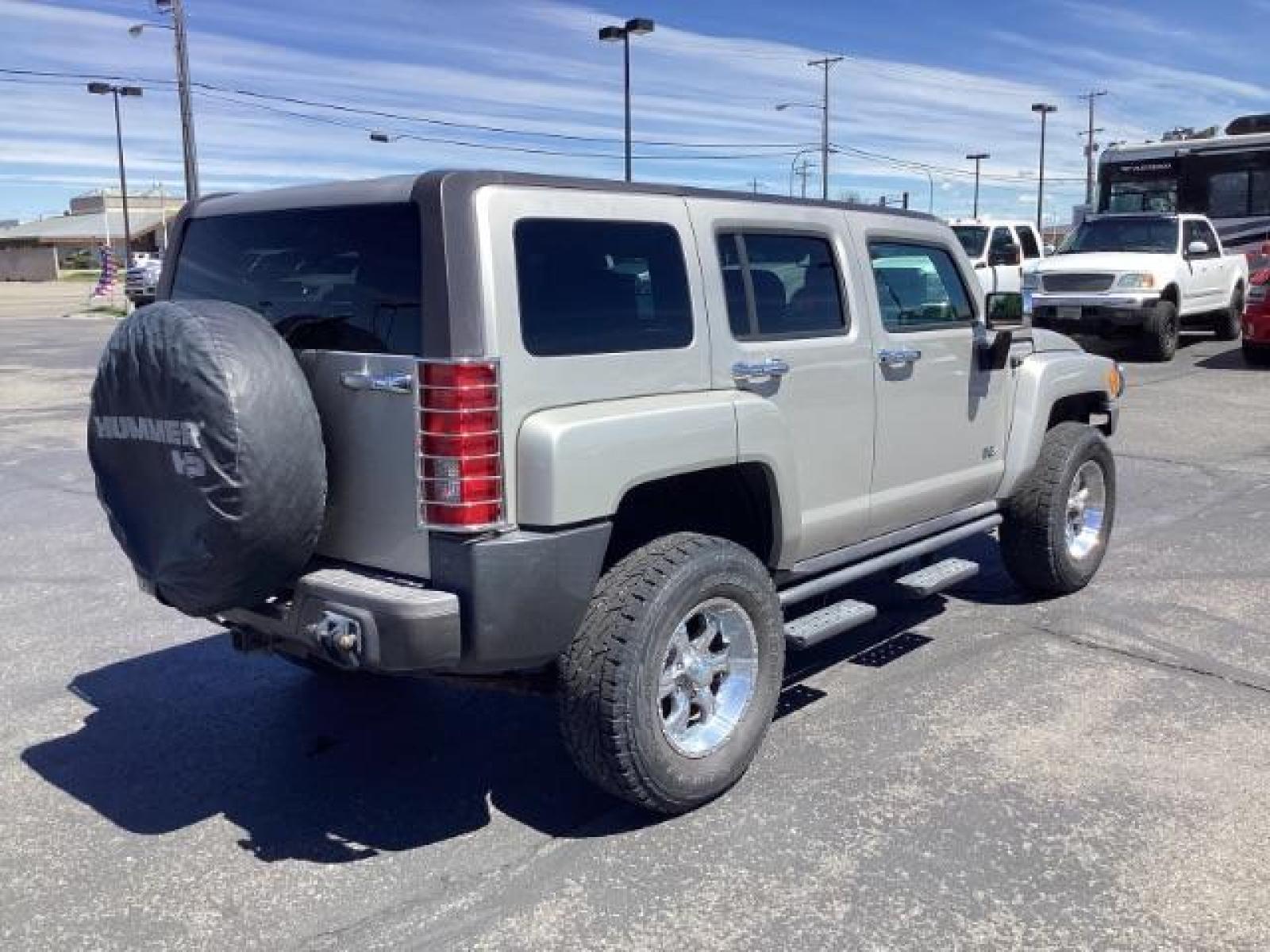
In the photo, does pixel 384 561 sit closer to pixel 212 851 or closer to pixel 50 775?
pixel 212 851

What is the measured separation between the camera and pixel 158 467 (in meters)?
3.35

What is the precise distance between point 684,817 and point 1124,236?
53.3ft

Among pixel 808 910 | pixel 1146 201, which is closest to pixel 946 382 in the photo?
pixel 808 910

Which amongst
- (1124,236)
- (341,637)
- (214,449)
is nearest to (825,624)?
(341,637)

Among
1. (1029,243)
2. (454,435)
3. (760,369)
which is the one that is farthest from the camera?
(1029,243)

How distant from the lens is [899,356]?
4656 mm

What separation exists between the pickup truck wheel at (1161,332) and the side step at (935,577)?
41.8 feet

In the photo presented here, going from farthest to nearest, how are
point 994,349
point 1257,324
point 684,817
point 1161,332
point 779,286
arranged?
1. point 1161,332
2. point 1257,324
3. point 994,349
4. point 779,286
5. point 684,817

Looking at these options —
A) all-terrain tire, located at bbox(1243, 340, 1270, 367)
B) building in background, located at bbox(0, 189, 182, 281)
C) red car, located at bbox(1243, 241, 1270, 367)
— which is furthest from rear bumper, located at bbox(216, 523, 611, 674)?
building in background, located at bbox(0, 189, 182, 281)

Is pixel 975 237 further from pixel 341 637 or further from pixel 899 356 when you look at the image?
pixel 341 637

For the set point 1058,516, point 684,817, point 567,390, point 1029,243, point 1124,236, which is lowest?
point 684,817

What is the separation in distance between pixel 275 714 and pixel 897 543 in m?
2.58

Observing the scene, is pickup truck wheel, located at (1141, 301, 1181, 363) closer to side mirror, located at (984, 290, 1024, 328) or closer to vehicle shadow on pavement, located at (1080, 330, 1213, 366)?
vehicle shadow on pavement, located at (1080, 330, 1213, 366)

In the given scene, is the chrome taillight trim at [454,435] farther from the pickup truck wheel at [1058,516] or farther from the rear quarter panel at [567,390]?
the pickup truck wheel at [1058,516]
